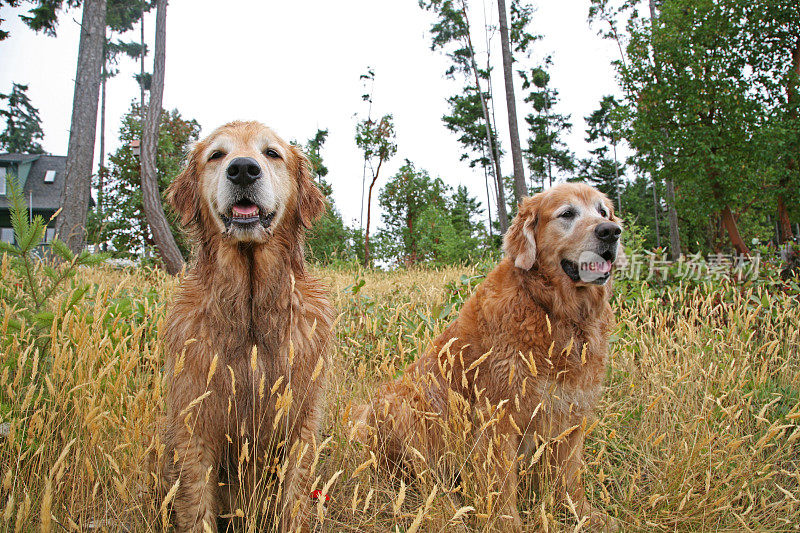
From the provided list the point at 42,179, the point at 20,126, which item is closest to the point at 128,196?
the point at 42,179

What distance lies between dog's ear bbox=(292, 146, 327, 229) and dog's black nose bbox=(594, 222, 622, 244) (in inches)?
62.4

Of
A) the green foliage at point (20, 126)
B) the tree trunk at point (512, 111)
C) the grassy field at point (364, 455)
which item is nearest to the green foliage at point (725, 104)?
the tree trunk at point (512, 111)

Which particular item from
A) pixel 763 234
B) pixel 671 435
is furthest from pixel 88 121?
pixel 763 234

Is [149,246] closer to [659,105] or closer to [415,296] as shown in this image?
[415,296]

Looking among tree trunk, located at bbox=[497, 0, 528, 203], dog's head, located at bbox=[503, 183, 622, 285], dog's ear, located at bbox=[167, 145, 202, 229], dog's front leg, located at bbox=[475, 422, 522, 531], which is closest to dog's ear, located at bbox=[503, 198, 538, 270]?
dog's head, located at bbox=[503, 183, 622, 285]

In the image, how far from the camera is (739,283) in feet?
17.1

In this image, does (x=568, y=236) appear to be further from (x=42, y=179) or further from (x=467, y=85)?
(x=42, y=179)

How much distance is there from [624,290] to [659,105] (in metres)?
13.9

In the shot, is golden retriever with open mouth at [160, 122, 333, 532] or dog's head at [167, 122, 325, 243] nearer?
golden retriever with open mouth at [160, 122, 333, 532]

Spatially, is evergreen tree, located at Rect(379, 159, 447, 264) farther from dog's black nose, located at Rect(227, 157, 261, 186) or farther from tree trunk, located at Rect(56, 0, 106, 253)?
dog's black nose, located at Rect(227, 157, 261, 186)

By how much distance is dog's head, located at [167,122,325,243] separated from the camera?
1986 millimetres

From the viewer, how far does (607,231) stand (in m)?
2.55

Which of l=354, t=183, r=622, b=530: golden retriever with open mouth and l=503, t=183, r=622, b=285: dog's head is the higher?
l=503, t=183, r=622, b=285: dog's head

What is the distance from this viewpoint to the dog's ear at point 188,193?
2.23 metres
